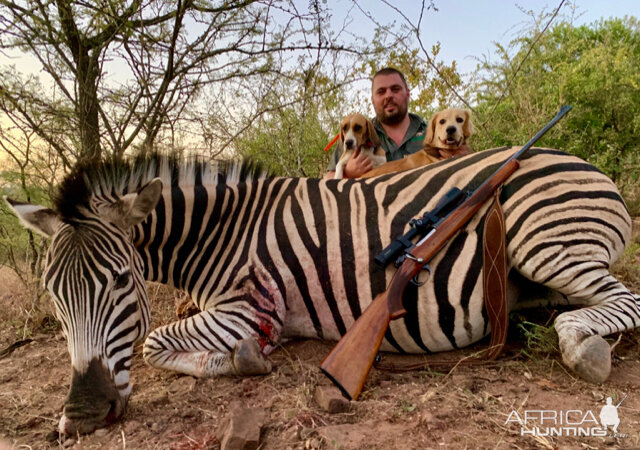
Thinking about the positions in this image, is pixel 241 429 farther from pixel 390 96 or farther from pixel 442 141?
pixel 390 96

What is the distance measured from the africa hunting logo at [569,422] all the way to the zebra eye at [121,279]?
83.1 inches

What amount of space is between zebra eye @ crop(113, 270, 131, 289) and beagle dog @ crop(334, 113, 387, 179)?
3.51m

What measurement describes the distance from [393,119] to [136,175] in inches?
161

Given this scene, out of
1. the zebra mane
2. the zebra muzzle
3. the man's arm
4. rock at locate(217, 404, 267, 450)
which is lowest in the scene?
rock at locate(217, 404, 267, 450)

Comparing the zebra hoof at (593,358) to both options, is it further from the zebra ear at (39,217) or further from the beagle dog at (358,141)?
the beagle dog at (358,141)

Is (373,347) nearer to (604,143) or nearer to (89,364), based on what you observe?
(89,364)

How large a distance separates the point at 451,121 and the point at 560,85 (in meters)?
3.90

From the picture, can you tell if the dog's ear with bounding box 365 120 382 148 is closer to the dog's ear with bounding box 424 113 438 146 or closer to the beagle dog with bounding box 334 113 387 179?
the beagle dog with bounding box 334 113 387 179

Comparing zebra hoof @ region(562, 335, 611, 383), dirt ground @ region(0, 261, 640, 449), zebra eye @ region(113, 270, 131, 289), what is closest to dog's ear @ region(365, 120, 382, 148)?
dirt ground @ region(0, 261, 640, 449)

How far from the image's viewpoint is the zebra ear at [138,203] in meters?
2.45

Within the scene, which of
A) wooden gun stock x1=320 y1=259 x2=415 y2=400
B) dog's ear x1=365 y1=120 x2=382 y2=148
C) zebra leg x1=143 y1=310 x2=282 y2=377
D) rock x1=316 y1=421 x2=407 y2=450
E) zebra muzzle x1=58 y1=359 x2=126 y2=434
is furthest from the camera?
dog's ear x1=365 y1=120 x2=382 y2=148

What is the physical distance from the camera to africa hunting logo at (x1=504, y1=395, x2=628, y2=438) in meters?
1.86

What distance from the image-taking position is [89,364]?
2.11m

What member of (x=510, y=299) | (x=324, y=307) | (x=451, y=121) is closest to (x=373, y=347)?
(x=324, y=307)
